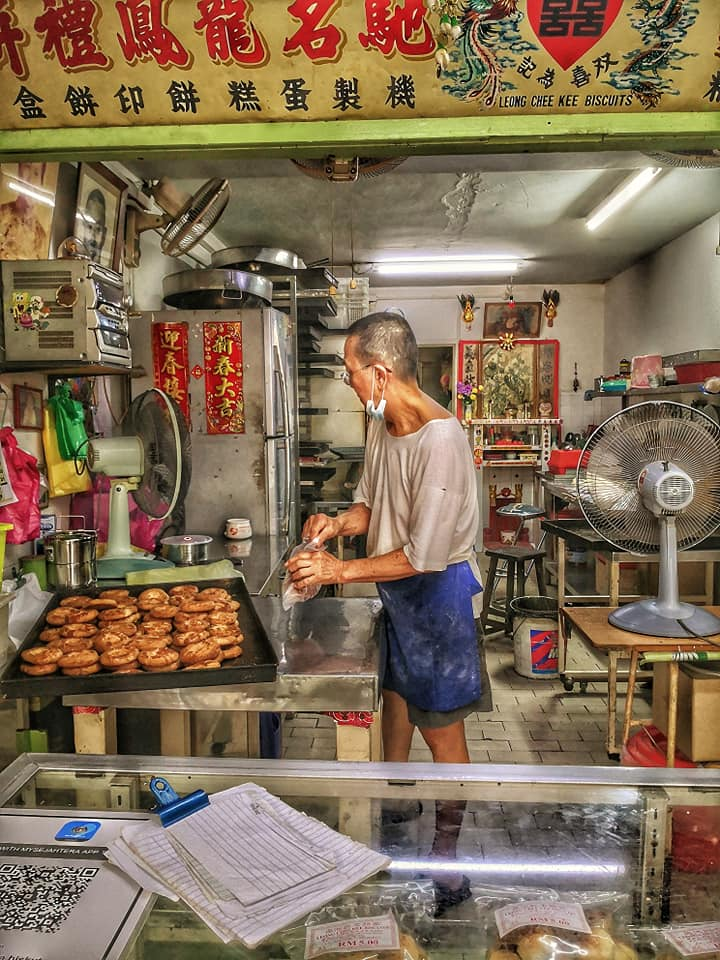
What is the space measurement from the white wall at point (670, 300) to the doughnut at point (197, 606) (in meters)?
5.12

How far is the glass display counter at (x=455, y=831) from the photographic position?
116cm

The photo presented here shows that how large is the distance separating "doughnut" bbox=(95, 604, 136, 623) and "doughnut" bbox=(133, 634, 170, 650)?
0.19 meters

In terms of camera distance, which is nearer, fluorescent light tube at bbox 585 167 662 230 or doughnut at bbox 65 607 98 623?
doughnut at bbox 65 607 98 623

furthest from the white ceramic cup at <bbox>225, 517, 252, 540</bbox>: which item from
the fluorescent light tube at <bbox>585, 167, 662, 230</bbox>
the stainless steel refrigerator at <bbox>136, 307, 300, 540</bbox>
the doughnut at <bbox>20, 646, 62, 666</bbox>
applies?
the fluorescent light tube at <bbox>585, 167, 662, 230</bbox>

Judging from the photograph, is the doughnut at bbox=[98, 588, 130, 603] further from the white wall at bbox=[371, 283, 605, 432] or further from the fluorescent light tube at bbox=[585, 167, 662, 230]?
the white wall at bbox=[371, 283, 605, 432]

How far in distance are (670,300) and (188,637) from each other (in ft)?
23.7

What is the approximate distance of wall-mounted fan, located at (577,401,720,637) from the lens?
306cm

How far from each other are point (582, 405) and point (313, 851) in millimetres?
9907

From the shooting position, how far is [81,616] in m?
2.48

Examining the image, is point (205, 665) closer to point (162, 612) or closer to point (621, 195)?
point (162, 612)

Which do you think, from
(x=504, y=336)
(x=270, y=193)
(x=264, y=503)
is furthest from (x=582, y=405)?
(x=264, y=503)

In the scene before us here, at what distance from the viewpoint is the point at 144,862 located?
1.25 m

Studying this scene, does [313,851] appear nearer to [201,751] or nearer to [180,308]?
[201,751]

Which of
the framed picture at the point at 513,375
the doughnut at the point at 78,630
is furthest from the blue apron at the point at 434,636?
the framed picture at the point at 513,375
